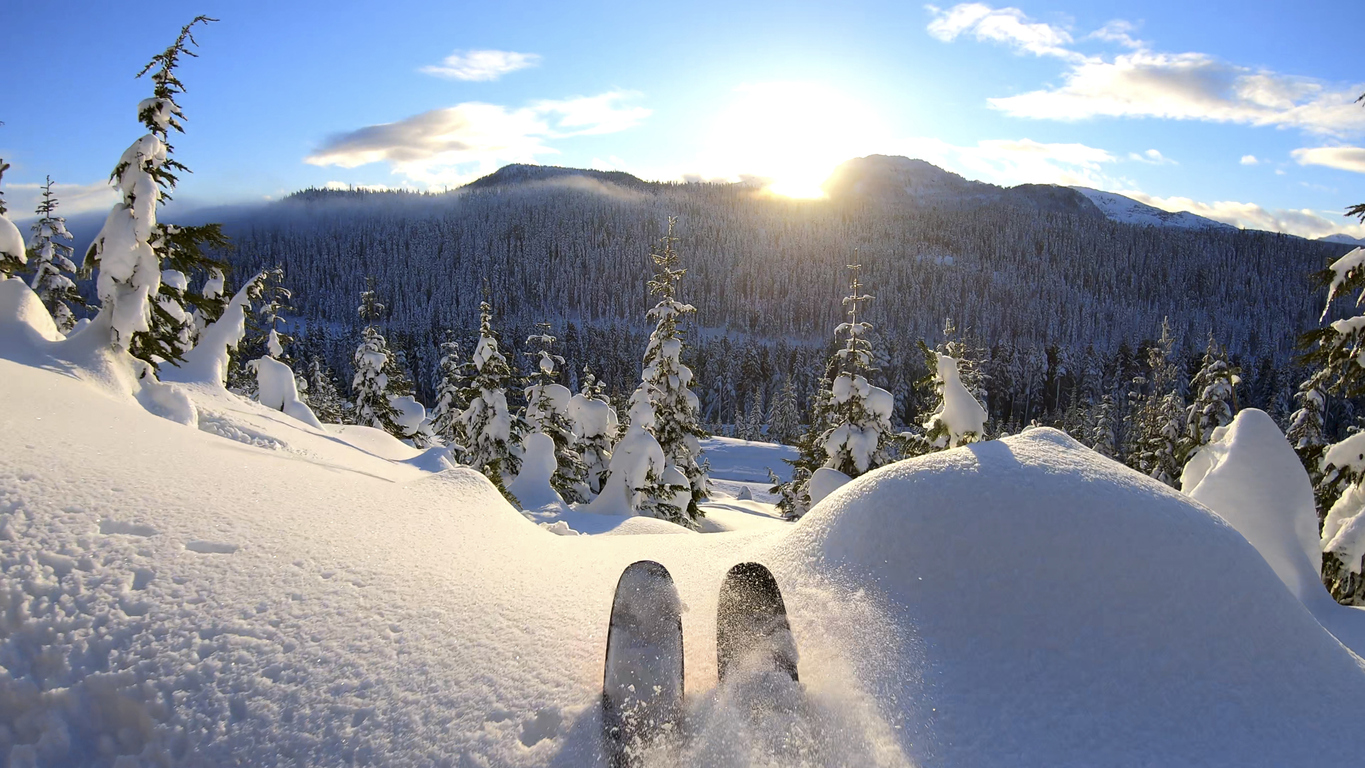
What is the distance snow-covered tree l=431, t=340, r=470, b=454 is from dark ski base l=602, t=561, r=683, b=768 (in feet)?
72.6

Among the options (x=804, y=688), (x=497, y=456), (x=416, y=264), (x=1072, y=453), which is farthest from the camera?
(x=416, y=264)

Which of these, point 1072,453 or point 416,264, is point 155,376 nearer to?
point 1072,453

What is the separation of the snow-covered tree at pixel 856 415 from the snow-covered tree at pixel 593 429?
7576mm

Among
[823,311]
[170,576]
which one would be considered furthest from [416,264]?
[170,576]

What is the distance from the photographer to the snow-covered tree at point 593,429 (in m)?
22.0

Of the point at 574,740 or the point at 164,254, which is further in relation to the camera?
the point at 164,254

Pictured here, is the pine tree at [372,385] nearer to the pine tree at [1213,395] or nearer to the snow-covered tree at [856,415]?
the snow-covered tree at [856,415]

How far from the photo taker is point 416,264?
195875 mm

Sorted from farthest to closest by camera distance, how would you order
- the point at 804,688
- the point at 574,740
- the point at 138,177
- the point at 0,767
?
the point at 138,177 < the point at 804,688 < the point at 574,740 < the point at 0,767

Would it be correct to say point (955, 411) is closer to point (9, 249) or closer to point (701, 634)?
point (701, 634)

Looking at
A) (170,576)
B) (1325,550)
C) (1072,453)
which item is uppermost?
(1072,453)

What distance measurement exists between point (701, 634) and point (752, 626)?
14.6 inches

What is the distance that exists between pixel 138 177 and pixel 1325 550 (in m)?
18.4

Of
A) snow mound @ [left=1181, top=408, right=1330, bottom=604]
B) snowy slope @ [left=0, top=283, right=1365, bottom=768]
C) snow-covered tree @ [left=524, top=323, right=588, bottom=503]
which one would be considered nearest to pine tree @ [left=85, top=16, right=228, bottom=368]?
snowy slope @ [left=0, top=283, right=1365, bottom=768]
